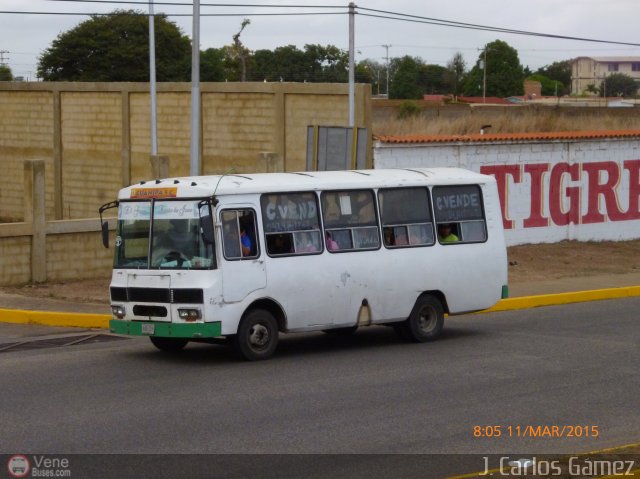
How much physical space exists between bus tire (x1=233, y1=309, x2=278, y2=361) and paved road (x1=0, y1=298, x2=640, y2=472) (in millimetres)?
201

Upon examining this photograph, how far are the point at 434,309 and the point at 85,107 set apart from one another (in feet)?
81.7

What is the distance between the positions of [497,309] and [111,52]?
6831 cm

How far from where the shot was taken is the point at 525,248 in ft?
90.4

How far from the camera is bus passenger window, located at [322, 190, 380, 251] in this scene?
1434 centimetres

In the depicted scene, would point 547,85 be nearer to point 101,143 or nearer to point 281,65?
point 281,65

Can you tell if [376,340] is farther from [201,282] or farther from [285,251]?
[201,282]

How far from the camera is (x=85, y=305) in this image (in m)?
18.2

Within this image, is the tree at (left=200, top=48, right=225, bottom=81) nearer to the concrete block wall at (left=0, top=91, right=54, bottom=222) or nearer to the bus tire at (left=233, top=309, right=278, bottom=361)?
the concrete block wall at (left=0, top=91, right=54, bottom=222)

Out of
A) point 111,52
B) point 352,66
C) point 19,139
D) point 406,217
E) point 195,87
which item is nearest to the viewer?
point 406,217

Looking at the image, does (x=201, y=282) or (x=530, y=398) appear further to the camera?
(x=201, y=282)

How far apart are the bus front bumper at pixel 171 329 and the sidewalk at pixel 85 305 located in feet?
9.26

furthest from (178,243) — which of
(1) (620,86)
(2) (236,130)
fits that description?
(1) (620,86)

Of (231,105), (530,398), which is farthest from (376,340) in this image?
(231,105)
